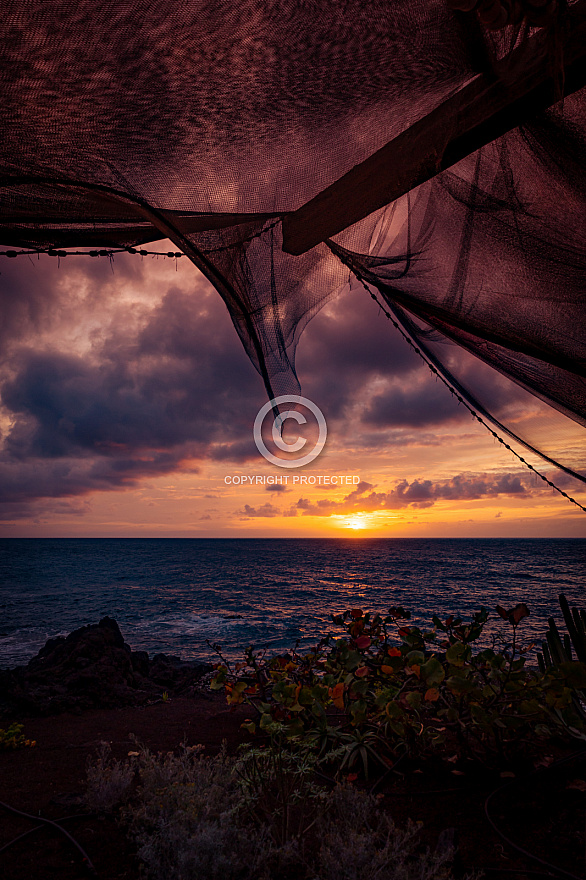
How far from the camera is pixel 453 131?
1.26 metres

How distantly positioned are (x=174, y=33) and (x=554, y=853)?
113 inches

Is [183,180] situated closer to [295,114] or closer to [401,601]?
[295,114]

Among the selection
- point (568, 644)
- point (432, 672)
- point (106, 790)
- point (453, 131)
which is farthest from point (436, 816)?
point (453, 131)

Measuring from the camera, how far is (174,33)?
985mm

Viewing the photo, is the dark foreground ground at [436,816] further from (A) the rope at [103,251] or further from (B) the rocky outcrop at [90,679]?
(B) the rocky outcrop at [90,679]

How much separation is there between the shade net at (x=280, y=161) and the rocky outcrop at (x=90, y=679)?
5.67 meters

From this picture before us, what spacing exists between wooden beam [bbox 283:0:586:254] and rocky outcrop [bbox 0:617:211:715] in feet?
20.0

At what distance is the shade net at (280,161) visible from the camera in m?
1.01

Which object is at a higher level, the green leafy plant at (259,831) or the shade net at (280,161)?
the shade net at (280,161)

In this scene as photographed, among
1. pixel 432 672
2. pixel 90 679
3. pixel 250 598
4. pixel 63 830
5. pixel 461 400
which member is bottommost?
pixel 250 598

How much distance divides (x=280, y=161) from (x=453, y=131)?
19.6 inches

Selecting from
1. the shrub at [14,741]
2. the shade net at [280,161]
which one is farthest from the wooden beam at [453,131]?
the shrub at [14,741]

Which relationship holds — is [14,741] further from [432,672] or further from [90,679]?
[432,672]

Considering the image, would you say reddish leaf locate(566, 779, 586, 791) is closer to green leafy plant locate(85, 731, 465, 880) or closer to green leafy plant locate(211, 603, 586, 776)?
green leafy plant locate(211, 603, 586, 776)
